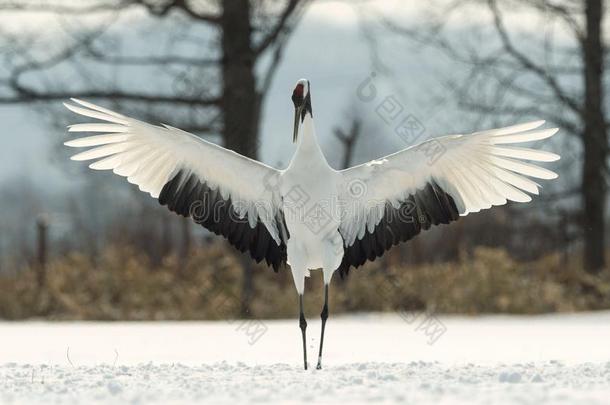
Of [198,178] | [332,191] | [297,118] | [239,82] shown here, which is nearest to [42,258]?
[239,82]

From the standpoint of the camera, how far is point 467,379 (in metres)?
6.00

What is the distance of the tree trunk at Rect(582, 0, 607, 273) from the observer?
15.4m

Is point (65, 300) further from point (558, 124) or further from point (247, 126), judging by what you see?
point (558, 124)

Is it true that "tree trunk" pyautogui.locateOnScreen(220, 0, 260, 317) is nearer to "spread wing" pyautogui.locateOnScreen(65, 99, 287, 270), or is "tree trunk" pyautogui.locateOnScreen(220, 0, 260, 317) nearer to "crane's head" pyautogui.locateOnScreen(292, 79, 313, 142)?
"spread wing" pyautogui.locateOnScreen(65, 99, 287, 270)

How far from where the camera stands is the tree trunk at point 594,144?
15.4 m

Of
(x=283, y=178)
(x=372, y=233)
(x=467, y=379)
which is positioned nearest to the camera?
(x=467, y=379)

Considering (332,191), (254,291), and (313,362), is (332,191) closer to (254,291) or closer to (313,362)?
(313,362)

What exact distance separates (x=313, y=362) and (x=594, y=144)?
30.7ft

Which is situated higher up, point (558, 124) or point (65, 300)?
point (558, 124)

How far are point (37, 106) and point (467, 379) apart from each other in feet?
32.3

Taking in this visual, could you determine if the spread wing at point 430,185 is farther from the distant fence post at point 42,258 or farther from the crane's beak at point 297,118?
the distant fence post at point 42,258

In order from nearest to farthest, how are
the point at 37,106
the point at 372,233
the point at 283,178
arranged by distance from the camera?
the point at 283,178 < the point at 372,233 < the point at 37,106

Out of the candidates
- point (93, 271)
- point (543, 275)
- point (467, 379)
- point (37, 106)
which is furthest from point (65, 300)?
point (467, 379)

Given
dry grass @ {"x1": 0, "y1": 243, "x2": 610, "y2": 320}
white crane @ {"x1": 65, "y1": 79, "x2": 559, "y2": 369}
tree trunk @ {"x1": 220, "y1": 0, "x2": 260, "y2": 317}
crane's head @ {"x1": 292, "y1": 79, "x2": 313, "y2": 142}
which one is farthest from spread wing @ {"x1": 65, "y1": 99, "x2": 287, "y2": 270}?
tree trunk @ {"x1": 220, "y1": 0, "x2": 260, "y2": 317}
